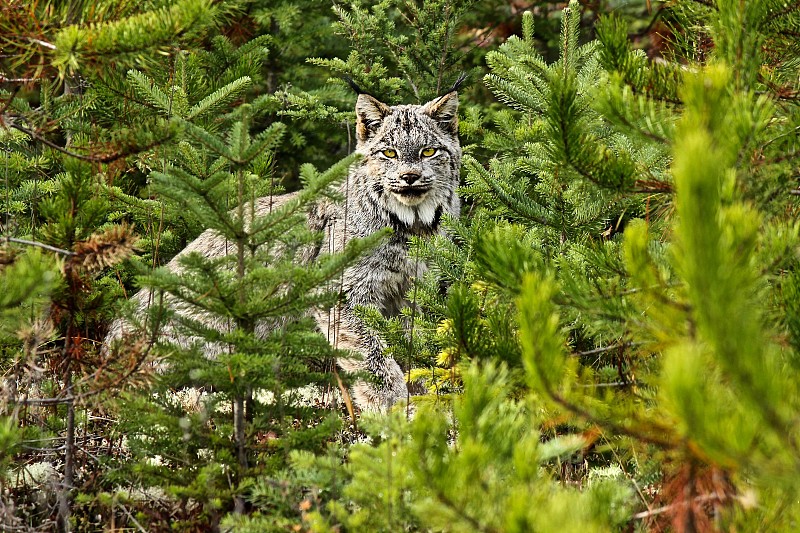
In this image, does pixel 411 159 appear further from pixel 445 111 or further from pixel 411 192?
pixel 445 111

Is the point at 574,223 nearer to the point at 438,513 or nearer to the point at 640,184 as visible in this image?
the point at 640,184

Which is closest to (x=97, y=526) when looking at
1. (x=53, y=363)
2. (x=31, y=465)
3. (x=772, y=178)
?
(x=31, y=465)

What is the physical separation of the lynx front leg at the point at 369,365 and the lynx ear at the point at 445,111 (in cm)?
174

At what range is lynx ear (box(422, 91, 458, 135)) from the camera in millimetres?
6562

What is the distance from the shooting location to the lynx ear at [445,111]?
21.5 feet

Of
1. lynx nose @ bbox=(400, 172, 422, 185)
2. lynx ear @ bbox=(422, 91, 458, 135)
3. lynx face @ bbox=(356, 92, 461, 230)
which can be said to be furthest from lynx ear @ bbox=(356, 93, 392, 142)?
lynx nose @ bbox=(400, 172, 422, 185)

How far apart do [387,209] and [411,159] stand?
455 millimetres

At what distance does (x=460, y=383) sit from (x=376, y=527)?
64.8 inches

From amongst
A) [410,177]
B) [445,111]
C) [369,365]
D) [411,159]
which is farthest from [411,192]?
[369,365]

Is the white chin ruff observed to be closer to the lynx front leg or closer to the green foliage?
the lynx front leg

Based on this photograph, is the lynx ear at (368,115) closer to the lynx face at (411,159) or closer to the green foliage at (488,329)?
the lynx face at (411,159)

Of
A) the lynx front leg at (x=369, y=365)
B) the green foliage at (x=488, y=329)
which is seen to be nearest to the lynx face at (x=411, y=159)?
the lynx front leg at (x=369, y=365)

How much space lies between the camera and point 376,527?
2807 mm

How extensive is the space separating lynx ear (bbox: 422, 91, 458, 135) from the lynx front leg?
1743 mm
